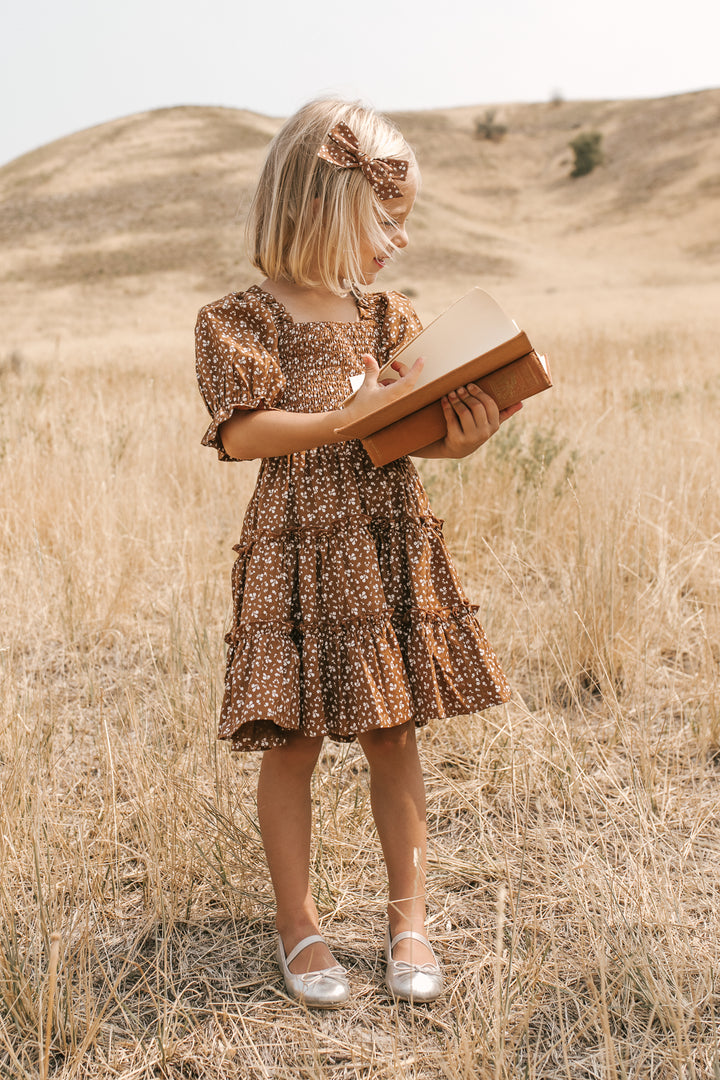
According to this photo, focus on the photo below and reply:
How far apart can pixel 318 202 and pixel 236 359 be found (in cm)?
34

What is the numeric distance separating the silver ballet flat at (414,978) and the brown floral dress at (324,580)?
443 millimetres

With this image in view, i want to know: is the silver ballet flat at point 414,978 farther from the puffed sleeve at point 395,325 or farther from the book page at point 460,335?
the puffed sleeve at point 395,325

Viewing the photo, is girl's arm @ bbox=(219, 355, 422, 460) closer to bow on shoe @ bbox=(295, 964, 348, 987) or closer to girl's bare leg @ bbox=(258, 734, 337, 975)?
girl's bare leg @ bbox=(258, 734, 337, 975)

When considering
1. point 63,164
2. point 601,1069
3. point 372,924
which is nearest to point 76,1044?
point 372,924

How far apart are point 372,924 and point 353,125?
1613mm

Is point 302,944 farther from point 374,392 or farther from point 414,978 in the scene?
point 374,392

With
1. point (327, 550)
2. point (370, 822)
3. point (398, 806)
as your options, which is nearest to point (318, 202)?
point (327, 550)

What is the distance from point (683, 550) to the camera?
10.4 ft

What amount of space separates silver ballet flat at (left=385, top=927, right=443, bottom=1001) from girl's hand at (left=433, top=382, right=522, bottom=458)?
0.93 meters

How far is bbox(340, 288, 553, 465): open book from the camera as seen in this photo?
1.43 metres

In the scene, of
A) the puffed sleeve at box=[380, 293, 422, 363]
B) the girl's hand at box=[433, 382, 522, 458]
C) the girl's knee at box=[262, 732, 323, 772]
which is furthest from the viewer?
the puffed sleeve at box=[380, 293, 422, 363]

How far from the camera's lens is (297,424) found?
1527 millimetres

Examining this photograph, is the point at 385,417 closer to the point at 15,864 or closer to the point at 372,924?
the point at 372,924

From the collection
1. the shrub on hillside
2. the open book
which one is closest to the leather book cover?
the open book
